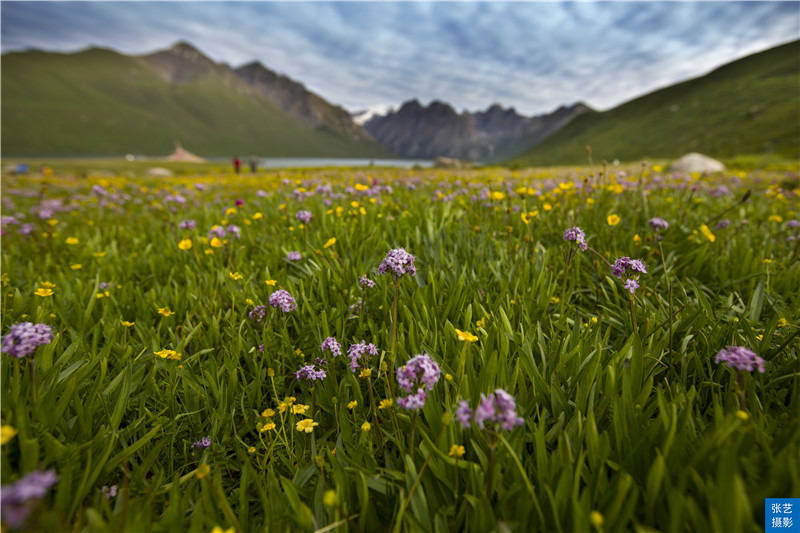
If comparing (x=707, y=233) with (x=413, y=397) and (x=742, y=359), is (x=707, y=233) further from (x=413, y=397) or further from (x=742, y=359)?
(x=413, y=397)

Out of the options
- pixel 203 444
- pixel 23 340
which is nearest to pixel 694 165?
pixel 203 444

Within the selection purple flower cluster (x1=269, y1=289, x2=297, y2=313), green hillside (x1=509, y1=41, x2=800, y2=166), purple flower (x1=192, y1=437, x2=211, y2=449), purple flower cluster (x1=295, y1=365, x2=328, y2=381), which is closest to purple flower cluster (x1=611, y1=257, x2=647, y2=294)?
purple flower cluster (x1=295, y1=365, x2=328, y2=381)

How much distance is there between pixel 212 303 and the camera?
8.52 feet

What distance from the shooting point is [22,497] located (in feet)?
2.53

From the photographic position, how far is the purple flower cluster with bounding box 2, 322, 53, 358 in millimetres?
1194

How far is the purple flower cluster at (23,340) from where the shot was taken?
1194mm

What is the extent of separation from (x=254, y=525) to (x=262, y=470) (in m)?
0.28

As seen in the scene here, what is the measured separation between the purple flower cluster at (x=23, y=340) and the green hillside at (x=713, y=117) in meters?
70.4

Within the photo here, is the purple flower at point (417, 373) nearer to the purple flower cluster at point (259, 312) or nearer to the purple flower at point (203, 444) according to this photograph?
the purple flower at point (203, 444)

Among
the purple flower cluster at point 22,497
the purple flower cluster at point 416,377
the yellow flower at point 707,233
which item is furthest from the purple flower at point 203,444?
the yellow flower at point 707,233

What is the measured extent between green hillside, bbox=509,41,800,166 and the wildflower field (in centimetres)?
6854

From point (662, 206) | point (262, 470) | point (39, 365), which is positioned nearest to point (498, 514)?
point (262, 470)

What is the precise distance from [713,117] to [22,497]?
16324 centimetres

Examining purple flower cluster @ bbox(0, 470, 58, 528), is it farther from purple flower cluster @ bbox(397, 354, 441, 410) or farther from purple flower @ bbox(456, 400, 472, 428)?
purple flower @ bbox(456, 400, 472, 428)
